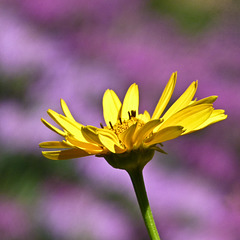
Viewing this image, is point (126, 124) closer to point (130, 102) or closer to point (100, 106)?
point (130, 102)

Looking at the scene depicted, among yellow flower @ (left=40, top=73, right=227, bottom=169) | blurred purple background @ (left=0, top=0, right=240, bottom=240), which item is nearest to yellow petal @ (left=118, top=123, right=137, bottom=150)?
yellow flower @ (left=40, top=73, right=227, bottom=169)

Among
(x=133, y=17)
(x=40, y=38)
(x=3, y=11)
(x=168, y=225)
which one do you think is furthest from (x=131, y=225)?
(x=133, y=17)

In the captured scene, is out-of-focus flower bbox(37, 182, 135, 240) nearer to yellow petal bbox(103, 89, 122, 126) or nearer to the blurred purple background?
the blurred purple background

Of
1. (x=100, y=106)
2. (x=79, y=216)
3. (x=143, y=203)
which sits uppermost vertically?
(x=100, y=106)

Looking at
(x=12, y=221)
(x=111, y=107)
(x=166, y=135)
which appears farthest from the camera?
(x=12, y=221)

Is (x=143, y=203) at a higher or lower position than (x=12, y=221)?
lower

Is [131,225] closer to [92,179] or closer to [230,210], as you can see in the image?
[92,179]

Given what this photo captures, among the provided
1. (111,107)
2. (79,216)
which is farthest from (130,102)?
(79,216)

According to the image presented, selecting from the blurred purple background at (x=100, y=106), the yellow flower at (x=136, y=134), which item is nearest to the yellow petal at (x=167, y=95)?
the yellow flower at (x=136, y=134)
